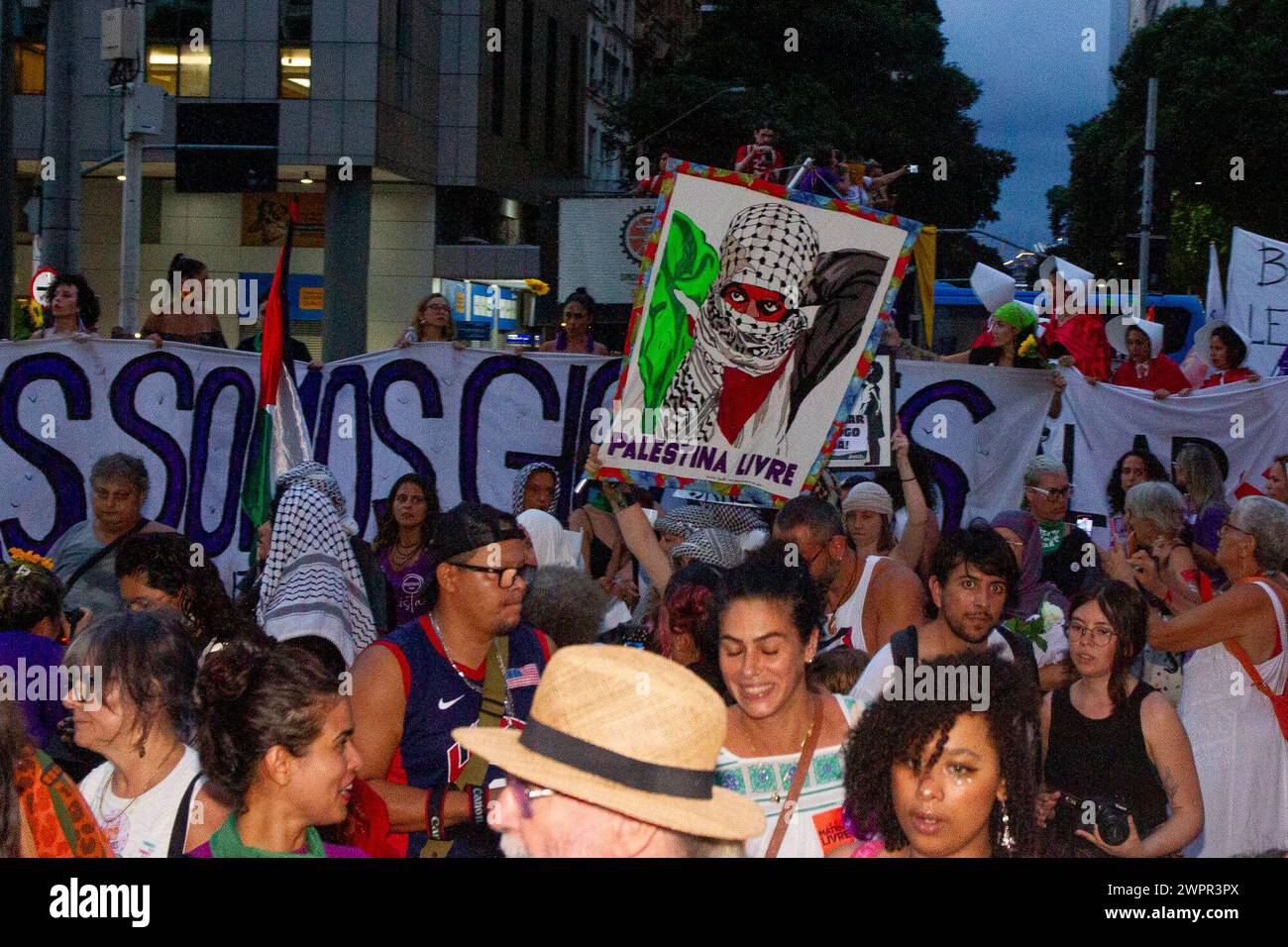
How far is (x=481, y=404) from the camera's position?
28.5ft

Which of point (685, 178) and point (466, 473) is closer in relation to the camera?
point (685, 178)

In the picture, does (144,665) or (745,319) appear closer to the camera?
(144,665)

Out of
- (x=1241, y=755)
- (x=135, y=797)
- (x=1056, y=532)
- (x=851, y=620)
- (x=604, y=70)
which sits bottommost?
(x=1241, y=755)

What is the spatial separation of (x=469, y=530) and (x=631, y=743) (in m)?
1.94

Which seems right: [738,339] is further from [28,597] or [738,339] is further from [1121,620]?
[28,597]

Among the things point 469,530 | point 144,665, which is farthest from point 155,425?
point 144,665

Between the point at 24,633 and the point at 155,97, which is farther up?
the point at 155,97

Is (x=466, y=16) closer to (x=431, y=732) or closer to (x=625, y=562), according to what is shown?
(x=625, y=562)

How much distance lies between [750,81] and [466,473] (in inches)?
1269

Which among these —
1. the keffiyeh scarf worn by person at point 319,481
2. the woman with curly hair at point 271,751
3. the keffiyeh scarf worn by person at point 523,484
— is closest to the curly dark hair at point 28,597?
the keffiyeh scarf worn by person at point 319,481

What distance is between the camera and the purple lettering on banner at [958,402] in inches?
333
